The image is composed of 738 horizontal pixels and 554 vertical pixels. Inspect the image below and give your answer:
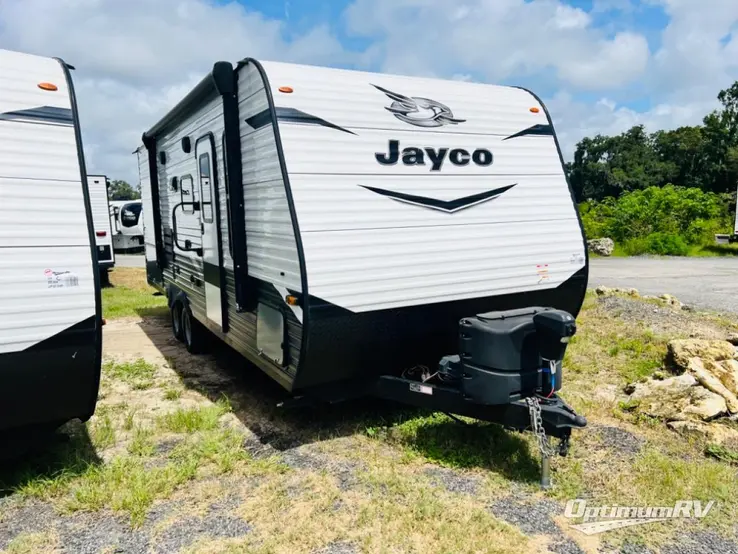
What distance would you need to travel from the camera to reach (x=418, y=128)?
4.77 metres

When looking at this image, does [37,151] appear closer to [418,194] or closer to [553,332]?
[418,194]

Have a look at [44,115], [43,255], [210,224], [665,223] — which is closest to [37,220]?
[43,255]

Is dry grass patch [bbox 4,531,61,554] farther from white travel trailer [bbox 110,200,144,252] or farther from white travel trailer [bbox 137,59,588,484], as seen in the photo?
white travel trailer [bbox 110,200,144,252]

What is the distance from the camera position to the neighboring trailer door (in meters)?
5.52

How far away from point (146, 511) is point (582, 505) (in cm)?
268

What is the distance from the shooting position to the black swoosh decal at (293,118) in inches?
167

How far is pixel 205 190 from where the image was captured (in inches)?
227

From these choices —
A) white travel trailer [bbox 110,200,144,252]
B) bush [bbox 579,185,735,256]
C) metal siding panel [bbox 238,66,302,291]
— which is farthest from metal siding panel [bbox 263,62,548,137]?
white travel trailer [bbox 110,200,144,252]

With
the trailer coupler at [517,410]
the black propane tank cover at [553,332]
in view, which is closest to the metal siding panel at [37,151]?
the trailer coupler at [517,410]

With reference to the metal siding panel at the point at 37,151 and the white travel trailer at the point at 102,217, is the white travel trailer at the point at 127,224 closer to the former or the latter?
the white travel trailer at the point at 102,217

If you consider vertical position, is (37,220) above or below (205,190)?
below

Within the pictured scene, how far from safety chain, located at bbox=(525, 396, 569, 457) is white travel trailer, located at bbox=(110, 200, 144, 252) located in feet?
70.9

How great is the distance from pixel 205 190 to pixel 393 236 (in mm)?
2237

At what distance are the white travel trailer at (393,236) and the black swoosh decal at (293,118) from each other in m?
0.01
